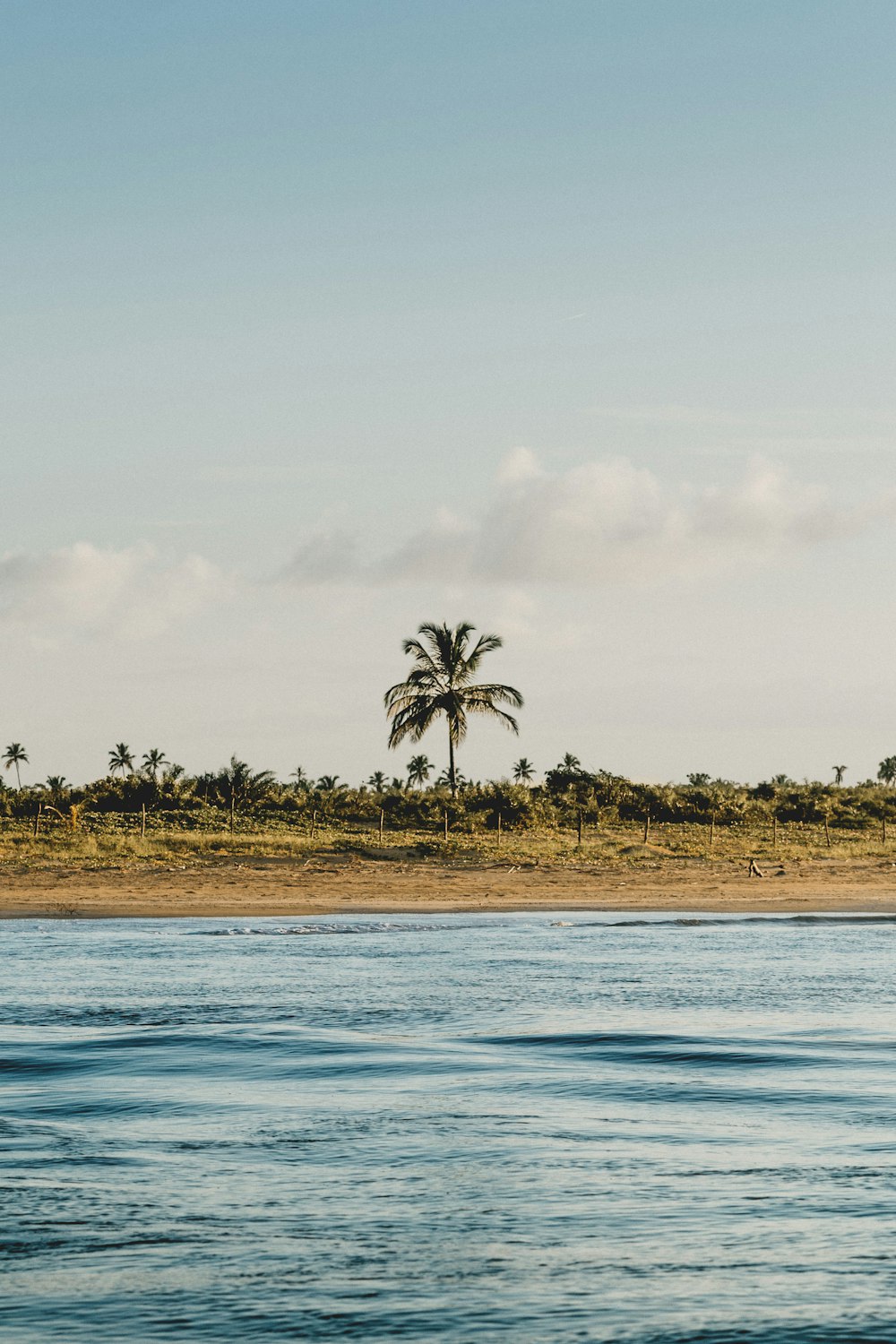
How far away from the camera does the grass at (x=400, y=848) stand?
127 feet

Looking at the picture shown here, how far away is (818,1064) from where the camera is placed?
1210cm

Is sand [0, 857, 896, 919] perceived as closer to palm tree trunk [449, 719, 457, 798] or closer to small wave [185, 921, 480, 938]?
small wave [185, 921, 480, 938]

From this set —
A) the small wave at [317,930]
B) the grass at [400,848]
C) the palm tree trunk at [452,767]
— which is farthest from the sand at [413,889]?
the palm tree trunk at [452,767]

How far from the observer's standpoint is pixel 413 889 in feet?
115

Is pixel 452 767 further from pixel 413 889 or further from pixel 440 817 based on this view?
pixel 413 889

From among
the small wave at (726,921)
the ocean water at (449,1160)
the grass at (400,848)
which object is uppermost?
the grass at (400,848)

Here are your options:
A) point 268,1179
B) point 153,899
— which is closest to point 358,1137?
point 268,1179

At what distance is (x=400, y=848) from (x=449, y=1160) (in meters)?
33.6

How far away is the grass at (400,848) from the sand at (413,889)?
0.91 meters

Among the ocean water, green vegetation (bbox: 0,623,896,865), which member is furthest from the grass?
the ocean water

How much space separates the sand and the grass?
912 millimetres

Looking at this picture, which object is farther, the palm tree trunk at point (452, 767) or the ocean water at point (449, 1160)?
the palm tree trunk at point (452, 767)

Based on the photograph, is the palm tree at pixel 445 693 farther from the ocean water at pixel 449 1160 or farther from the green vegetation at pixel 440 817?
the ocean water at pixel 449 1160

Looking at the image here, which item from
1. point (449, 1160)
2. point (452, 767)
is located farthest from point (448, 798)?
point (449, 1160)
